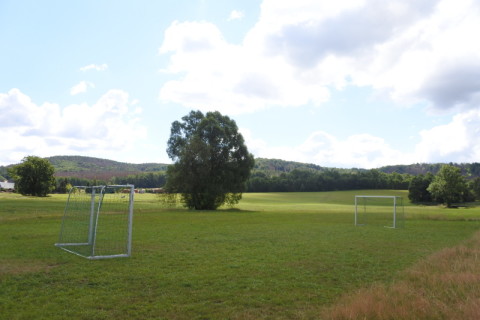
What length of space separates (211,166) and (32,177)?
5300 centimetres

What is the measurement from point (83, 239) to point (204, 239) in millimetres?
5782

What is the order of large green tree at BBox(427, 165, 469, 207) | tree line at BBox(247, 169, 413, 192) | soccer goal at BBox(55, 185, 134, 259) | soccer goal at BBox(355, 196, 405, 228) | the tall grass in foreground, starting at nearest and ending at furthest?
the tall grass in foreground
soccer goal at BBox(55, 185, 134, 259)
soccer goal at BBox(355, 196, 405, 228)
large green tree at BBox(427, 165, 469, 207)
tree line at BBox(247, 169, 413, 192)

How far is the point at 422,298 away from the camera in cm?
779

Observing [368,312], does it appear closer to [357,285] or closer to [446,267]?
[357,285]

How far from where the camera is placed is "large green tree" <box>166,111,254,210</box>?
4812 cm

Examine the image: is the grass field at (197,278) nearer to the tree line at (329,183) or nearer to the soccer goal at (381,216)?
the soccer goal at (381,216)

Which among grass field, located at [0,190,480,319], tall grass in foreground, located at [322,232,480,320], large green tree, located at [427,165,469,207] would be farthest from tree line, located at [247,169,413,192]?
tall grass in foreground, located at [322,232,480,320]

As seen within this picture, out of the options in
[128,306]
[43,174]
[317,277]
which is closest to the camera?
[128,306]

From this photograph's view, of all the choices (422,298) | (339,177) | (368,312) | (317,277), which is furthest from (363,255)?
(339,177)

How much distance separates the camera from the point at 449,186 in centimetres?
8119

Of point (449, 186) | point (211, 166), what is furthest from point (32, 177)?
point (449, 186)

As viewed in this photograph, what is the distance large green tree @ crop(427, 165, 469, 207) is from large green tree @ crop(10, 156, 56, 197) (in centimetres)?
8445

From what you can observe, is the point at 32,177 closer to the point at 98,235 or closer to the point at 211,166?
the point at 211,166

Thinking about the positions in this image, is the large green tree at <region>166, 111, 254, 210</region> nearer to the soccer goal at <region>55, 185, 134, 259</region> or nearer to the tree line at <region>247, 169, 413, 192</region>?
the soccer goal at <region>55, 185, 134, 259</region>
